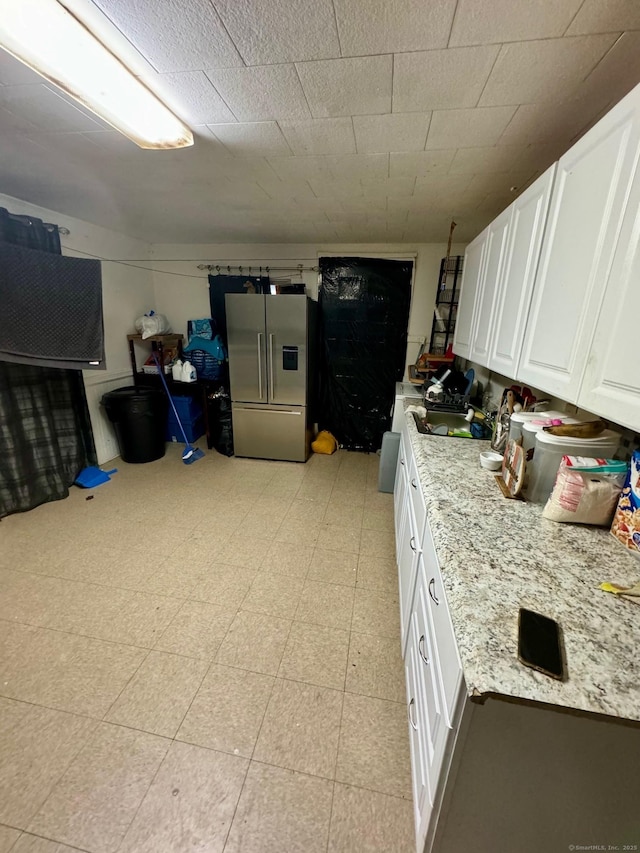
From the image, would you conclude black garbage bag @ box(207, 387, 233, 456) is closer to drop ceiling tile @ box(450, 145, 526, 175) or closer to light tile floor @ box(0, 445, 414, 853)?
light tile floor @ box(0, 445, 414, 853)

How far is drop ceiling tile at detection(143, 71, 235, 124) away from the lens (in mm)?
1148

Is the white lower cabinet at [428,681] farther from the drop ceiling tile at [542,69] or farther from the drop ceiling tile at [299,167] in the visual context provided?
the drop ceiling tile at [299,167]

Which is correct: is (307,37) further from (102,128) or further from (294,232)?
(294,232)

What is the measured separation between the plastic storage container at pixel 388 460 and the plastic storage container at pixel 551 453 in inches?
62.2

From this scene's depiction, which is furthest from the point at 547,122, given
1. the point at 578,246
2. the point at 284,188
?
the point at 284,188

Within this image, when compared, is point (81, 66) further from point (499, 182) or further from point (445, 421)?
point (445, 421)

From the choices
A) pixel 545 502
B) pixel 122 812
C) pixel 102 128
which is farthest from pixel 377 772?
pixel 102 128

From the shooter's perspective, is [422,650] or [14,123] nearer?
[422,650]

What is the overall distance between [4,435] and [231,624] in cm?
222

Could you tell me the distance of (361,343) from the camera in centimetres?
367

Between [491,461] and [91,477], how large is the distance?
3.25 meters

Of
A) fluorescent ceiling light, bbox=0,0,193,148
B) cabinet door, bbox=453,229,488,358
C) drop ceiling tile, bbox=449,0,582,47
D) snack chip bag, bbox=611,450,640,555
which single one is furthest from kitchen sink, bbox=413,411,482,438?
fluorescent ceiling light, bbox=0,0,193,148

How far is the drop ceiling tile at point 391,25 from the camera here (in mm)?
869

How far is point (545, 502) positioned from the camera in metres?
A: 1.18
